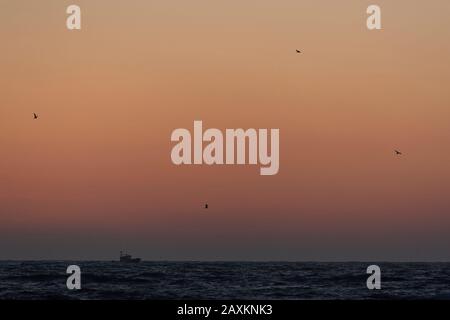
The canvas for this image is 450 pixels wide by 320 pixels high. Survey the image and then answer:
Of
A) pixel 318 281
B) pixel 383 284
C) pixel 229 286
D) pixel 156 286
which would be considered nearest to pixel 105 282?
pixel 156 286

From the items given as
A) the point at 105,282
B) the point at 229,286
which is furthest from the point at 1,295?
the point at 229,286
